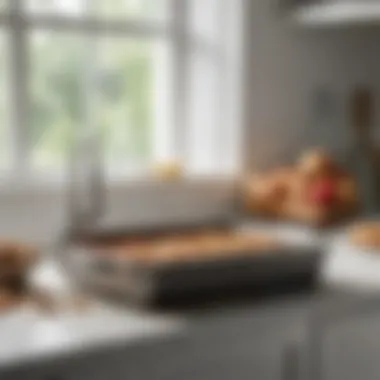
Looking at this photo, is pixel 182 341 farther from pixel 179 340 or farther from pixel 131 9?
pixel 131 9

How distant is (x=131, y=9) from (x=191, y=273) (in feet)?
3.41

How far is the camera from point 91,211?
2283 millimetres

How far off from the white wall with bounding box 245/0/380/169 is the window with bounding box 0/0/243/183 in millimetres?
74

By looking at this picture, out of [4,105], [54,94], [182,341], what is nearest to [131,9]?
[54,94]

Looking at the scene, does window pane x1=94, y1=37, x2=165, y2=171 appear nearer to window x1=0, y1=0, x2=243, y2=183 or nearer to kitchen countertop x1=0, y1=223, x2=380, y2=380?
window x1=0, y1=0, x2=243, y2=183

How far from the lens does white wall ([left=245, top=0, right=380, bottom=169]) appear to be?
8.92ft

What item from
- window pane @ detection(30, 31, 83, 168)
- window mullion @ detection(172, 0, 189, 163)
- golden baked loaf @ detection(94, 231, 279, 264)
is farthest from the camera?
window mullion @ detection(172, 0, 189, 163)

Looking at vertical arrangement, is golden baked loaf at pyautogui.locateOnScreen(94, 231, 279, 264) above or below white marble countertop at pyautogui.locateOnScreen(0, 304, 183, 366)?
above

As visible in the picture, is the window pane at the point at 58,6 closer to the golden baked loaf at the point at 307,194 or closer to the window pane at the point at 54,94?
the window pane at the point at 54,94

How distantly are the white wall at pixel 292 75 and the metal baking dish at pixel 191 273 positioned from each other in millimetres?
851

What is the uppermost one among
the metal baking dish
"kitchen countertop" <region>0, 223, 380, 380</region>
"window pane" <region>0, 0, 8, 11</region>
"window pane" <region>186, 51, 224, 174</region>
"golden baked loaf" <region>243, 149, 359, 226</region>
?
"window pane" <region>0, 0, 8, 11</region>

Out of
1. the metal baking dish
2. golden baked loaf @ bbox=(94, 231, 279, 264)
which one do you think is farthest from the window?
the metal baking dish

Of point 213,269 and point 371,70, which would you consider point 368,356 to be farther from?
point 371,70

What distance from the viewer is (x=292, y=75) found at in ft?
9.22
